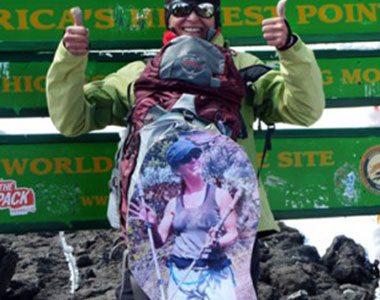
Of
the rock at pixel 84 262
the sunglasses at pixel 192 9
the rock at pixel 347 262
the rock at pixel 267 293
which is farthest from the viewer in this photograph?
the rock at pixel 84 262

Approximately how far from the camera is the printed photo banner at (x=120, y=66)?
5.61 m

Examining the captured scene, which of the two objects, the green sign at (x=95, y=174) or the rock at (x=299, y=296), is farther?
the rock at (x=299, y=296)

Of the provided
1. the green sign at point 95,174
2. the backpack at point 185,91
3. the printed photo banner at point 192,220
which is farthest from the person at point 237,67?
the green sign at point 95,174

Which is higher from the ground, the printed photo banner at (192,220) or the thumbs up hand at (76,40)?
the thumbs up hand at (76,40)

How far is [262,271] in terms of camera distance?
21.6 feet

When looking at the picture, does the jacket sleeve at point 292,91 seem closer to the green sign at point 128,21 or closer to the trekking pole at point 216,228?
the trekking pole at point 216,228

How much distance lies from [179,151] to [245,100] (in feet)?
2.33

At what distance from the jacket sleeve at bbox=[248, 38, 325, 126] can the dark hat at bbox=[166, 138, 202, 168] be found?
1.86ft

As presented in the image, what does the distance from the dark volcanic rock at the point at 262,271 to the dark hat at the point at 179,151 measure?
1731mm

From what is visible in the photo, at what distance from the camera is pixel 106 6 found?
5.66m

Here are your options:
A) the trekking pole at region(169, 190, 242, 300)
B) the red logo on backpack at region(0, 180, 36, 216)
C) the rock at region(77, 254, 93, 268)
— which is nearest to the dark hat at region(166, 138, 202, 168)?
the trekking pole at region(169, 190, 242, 300)

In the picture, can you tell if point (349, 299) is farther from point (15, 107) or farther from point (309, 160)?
point (15, 107)

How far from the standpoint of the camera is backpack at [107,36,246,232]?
443 centimetres

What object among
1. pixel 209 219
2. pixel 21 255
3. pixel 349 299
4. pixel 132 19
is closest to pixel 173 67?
pixel 209 219
